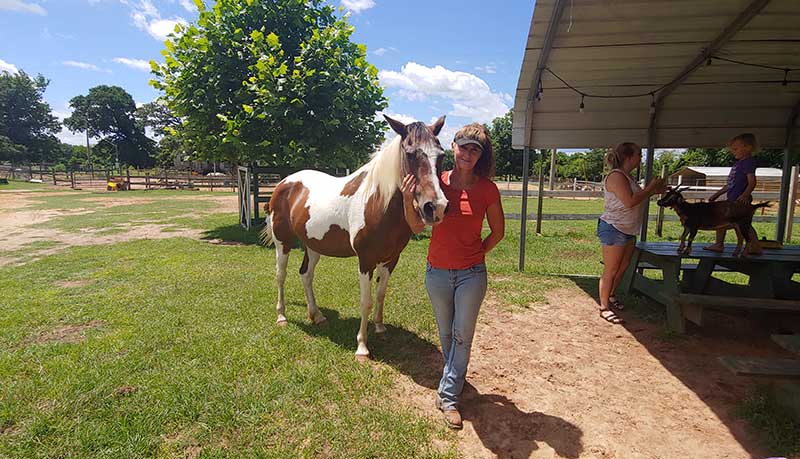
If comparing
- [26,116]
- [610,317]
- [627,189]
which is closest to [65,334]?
[610,317]

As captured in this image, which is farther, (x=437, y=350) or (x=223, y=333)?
(x=223, y=333)

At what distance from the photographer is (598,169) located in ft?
162

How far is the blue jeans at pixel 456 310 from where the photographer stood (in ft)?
8.34

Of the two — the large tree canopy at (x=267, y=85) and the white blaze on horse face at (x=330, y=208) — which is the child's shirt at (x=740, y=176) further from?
the large tree canopy at (x=267, y=85)

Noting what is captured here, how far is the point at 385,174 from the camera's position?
332 cm

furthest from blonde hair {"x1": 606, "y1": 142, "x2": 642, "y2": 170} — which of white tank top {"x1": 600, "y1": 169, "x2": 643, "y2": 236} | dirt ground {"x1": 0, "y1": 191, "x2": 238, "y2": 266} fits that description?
dirt ground {"x1": 0, "y1": 191, "x2": 238, "y2": 266}

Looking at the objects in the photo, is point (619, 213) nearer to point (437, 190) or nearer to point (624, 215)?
point (624, 215)

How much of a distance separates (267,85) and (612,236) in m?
7.53

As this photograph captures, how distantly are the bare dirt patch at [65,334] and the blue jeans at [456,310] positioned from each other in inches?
147

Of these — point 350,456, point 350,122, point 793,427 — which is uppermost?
point 350,122

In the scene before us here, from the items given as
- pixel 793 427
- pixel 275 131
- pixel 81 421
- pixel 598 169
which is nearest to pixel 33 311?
pixel 81 421

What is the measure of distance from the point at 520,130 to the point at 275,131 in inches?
229

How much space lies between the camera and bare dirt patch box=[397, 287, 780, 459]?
2.49 meters

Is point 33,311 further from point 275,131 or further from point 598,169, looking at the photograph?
point 598,169
